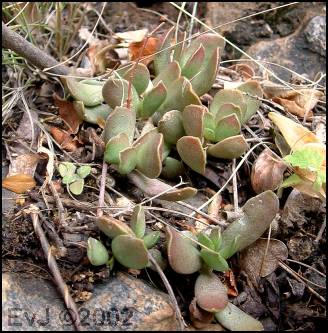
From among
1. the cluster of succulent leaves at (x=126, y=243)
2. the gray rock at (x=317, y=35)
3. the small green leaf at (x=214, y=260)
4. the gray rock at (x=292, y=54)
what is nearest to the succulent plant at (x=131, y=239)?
the cluster of succulent leaves at (x=126, y=243)

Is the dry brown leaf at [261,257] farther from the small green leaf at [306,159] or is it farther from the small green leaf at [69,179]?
the small green leaf at [69,179]

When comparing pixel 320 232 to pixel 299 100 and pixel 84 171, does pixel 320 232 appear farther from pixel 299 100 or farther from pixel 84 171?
pixel 84 171

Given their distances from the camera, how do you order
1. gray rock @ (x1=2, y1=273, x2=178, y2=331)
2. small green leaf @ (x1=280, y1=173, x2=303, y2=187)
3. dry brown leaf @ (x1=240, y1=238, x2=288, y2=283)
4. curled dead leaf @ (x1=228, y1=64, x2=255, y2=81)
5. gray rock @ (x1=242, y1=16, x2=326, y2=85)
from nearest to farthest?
1. gray rock @ (x1=2, y1=273, x2=178, y2=331)
2. dry brown leaf @ (x1=240, y1=238, x2=288, y2=283)
3. small green leaf @ (x1=280, y1=173, x2=303, y2=187)
4. curled dead leaf @ (x1=228, y1=64, x2=255, y2=81)
5. gray rock @ (x1=242, y1=16, x2=326, y2=85)

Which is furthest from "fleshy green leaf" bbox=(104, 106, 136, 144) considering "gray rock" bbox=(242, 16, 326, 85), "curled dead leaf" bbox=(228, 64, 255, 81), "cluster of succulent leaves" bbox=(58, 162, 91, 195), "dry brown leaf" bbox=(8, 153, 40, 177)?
"gray rock" bbox=(242, 16, 326, 85)

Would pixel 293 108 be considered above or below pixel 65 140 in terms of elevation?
above

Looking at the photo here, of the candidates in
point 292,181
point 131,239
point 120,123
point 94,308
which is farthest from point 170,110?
→ point 94,308

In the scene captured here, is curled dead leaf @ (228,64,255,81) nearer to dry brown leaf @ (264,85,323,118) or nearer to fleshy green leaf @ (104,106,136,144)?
dry brown leaf @ (264,85,323,118)
